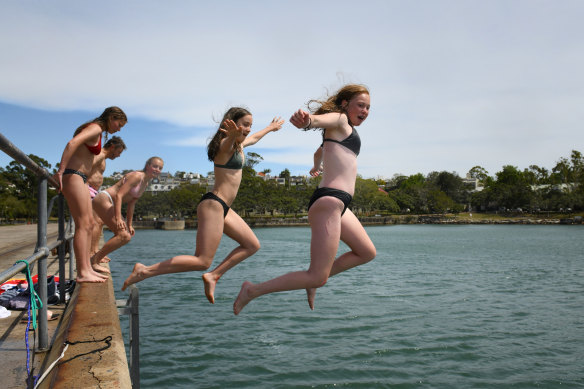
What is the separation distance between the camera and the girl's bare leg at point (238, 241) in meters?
3.78

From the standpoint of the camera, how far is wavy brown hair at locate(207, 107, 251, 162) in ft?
11.7

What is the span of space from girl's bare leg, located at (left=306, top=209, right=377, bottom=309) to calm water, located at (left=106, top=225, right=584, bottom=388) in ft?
26.0

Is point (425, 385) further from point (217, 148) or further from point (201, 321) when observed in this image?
point (217, 148)

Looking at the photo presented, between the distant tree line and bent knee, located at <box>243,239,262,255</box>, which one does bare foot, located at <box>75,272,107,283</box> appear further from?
the distant tree line

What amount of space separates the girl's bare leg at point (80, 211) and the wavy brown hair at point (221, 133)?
193 centimetres

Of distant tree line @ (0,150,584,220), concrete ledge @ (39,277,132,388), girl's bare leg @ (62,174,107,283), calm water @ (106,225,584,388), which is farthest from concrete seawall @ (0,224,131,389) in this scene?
distant tree line @ (0,150,584,220)

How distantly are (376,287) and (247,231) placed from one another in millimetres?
21761

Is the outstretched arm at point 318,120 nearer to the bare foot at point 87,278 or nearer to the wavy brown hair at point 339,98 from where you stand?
the wavy brown hair at point 339,98

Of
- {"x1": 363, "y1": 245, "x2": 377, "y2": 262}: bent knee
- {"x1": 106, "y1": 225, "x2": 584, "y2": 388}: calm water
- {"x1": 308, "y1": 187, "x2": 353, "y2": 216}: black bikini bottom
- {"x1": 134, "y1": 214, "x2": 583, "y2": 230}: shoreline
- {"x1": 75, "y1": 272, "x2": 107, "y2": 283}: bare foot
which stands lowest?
{"x1": 106, "y1": 225, "x2": 584, "y2": 388}: calm water

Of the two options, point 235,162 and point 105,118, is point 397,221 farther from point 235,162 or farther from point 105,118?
point 235,162

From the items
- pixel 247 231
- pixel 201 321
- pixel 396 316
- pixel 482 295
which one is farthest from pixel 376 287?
pixel 247 231

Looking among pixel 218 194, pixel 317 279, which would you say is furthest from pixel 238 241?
pixel 317 279

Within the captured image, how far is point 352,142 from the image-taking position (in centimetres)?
335

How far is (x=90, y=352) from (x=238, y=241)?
1.45m
